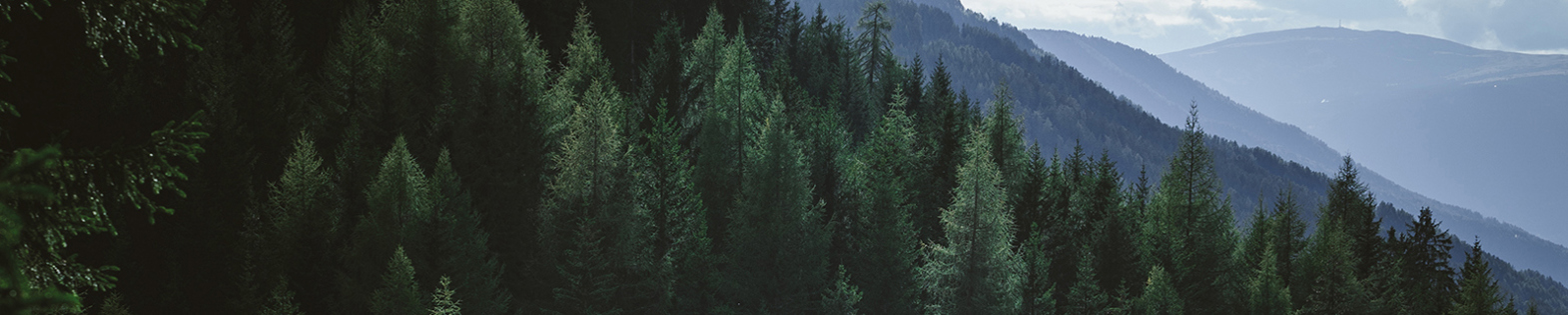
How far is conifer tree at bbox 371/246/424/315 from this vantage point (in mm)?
27297

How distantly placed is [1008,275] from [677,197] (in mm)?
14928

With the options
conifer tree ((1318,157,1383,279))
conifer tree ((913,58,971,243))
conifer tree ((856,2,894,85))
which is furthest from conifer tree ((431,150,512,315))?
conifer tree ((1318,157,1383,279))

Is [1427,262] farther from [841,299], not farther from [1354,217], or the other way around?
[841,299]

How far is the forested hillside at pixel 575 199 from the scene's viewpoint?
1186 inches

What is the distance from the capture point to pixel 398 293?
2767 cm

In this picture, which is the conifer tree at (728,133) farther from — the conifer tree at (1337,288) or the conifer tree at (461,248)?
the conifer tree at (1337,288)

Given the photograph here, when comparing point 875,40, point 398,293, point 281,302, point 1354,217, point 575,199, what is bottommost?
point 281,302

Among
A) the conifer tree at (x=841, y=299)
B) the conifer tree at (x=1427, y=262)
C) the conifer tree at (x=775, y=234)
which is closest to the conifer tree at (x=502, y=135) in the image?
the conifer tree at (x=775, y=234)

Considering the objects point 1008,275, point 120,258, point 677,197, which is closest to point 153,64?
point 120,258

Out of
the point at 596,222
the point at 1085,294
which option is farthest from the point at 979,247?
the point at 596,222

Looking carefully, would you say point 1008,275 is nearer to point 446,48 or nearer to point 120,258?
point 446,48

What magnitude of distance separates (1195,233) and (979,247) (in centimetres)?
1737

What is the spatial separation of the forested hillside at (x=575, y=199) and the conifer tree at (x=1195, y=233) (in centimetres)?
14

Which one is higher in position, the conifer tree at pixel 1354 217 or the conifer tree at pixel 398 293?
the conifer tree at pixel 1354 217
